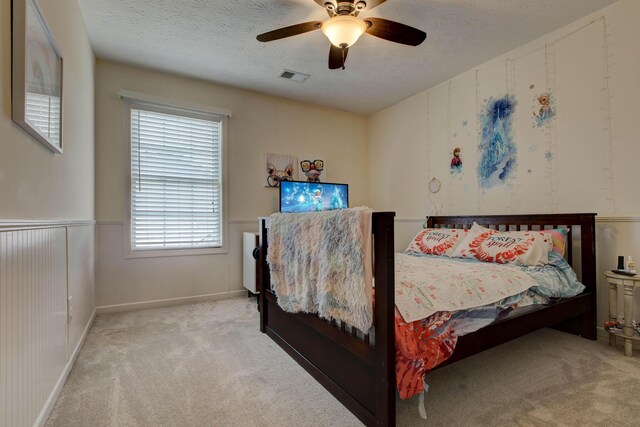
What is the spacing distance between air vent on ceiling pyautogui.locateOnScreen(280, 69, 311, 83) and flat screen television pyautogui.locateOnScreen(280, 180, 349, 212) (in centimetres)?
118

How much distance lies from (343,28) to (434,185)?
7.58 ft

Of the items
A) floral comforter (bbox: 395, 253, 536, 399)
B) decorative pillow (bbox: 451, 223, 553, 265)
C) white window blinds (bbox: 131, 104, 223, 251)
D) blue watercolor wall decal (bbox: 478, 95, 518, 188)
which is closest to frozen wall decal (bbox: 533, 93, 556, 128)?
blue watercolor wall decal (bbox: 478, 95, 518, 188)

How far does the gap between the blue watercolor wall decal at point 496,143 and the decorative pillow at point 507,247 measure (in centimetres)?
69

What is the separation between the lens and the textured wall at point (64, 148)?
1.09 metres

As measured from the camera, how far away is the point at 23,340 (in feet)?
3.87

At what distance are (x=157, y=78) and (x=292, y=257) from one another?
2703 millimetres

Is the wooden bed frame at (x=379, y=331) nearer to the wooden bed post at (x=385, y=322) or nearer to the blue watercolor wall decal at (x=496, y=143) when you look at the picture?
the wooden bed post at (x=385, y=322)

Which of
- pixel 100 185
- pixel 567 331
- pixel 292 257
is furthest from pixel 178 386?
pixel 567 331

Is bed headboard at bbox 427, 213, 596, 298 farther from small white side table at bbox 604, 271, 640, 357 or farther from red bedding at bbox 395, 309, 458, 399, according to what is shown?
red bedding at bbox 395, 309, 458, 399

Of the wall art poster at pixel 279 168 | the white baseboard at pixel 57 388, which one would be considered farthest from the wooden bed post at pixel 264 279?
the wall art poster at pixel 279 168

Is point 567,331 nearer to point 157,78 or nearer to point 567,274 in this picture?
point 567,274

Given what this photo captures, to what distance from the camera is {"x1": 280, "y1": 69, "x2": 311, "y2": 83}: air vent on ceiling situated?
328 centimetres

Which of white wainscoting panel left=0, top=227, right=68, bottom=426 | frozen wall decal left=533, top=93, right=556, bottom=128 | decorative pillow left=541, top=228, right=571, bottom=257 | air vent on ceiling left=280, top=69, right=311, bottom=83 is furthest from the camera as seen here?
air vent on ceiling left=280, top=69, right=311, bottom=83

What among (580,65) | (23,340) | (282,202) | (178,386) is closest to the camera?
(23,340)
